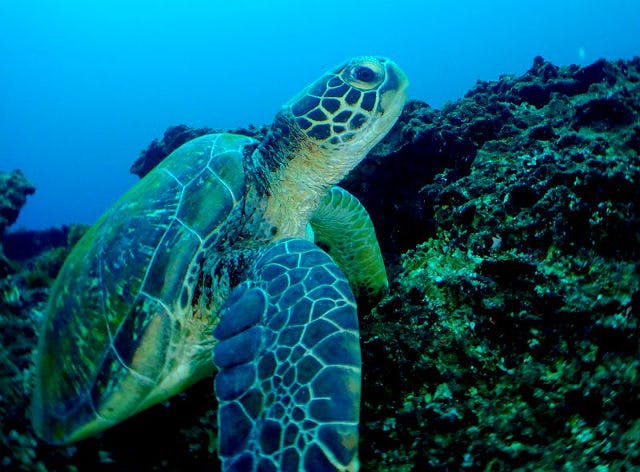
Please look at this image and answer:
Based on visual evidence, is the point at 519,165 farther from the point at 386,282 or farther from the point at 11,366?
the point at 11,366

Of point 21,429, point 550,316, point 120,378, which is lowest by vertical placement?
point 21,429

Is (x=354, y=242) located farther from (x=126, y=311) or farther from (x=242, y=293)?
(x=126, y=311)

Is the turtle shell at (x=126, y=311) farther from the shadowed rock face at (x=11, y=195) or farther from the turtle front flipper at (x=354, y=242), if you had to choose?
the shadowed rock face at (x=11, y=195)

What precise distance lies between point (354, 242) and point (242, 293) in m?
1.59

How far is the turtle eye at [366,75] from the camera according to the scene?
2.61 meters

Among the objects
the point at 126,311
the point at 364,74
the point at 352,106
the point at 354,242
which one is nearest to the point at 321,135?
the point at 352,106

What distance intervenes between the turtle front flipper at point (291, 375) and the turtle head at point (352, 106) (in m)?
1.12

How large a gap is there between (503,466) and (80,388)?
2.11 meters

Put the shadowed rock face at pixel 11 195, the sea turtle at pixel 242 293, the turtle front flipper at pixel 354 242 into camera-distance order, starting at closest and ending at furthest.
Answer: the sea turtle at pixel 242 293, the turtle front flipper at pixel 354 242, the shadowed rock face at pixel 11 195

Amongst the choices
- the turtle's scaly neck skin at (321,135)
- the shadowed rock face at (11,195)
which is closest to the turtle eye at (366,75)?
the turtle's scaly neck skin at (321,135)

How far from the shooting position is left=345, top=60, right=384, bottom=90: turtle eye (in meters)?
2.61

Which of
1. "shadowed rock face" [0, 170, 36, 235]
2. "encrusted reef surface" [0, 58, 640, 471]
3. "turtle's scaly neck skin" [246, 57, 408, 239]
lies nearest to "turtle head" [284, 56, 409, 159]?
"turtle's scaly neck skin" [246, 57, 408, 239]

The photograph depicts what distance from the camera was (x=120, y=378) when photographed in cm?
209

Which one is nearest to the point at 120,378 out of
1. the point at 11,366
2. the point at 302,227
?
the point at 11,366
